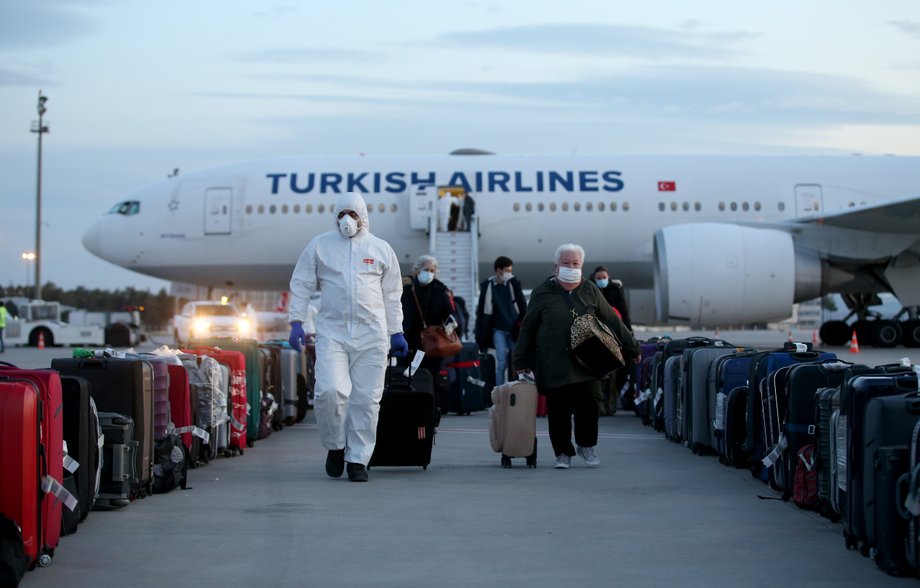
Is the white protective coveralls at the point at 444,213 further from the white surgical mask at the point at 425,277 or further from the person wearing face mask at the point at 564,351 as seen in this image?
the person wearing face mask at the point at 564,351

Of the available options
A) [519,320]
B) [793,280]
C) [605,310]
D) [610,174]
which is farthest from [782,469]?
[610,174]

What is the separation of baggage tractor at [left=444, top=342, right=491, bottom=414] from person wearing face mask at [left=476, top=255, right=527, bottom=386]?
337 mm

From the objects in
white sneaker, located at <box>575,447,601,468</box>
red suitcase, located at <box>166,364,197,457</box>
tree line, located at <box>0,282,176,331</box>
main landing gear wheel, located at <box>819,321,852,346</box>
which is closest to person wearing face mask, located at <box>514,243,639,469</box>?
white sneaker, located at <box>575,447,601,468</box>

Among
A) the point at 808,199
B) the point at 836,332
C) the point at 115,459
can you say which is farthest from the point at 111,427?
the point at 836,332

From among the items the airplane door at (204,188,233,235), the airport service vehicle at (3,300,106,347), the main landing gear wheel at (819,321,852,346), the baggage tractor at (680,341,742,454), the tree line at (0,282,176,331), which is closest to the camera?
the baggage tractor at (680,341,742,454)

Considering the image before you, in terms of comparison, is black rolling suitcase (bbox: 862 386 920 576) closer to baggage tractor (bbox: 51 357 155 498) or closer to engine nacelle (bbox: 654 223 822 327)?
baggage tractor (bbox: 51 357 155 498)

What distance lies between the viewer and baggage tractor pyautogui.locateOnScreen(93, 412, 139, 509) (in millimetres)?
6562

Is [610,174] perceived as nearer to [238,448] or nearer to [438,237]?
[438,237]

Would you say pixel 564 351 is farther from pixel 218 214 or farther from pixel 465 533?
Answer: pixel 218 214

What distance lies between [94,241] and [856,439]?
21110 mm

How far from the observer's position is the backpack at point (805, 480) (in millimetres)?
6617

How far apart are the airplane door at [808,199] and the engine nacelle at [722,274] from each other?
219 centimetres

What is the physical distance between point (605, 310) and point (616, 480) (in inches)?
48.3

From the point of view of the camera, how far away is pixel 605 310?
869 centimetres
